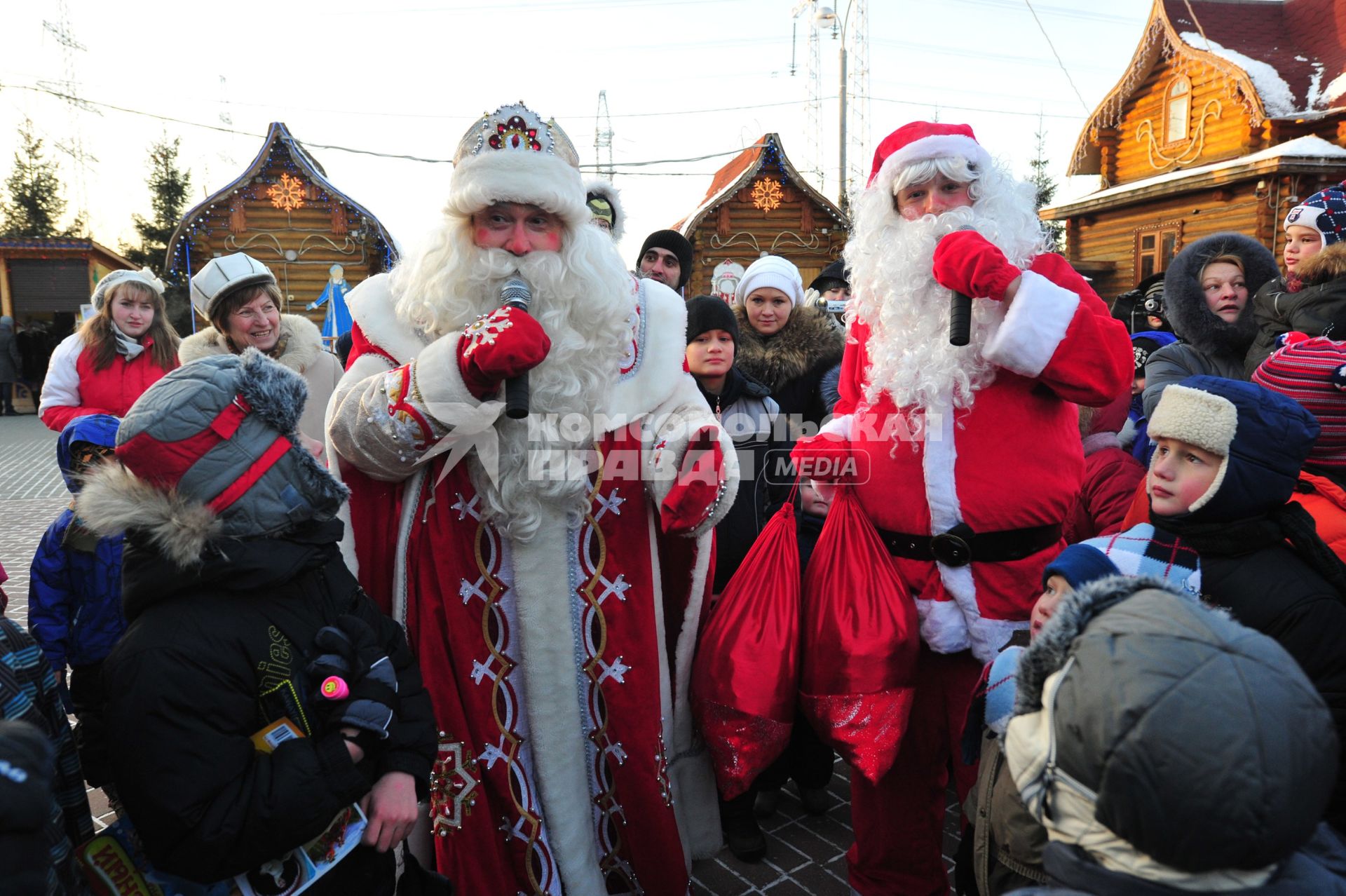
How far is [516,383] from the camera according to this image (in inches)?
80.2

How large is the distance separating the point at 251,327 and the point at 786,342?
8.54 ft

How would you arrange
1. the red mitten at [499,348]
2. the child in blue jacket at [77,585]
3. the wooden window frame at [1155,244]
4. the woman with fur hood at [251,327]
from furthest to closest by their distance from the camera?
the wooden window frame at [1155,244] → the woman with fur hood at [251,327] → the child in blue jacket at [77,585] → the red mitten at [499,348]

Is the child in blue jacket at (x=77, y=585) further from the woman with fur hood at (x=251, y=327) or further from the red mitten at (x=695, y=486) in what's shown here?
the red mitten at (x=695, y=486)

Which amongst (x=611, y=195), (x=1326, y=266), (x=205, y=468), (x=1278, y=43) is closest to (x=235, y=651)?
(x=205, y=468)

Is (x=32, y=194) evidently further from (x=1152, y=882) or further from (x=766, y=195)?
(x=1152, y=882)

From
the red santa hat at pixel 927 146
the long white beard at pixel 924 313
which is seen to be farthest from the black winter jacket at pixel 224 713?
the red santa hat at pixel 927 146

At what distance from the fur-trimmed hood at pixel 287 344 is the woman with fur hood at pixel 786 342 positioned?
7.17 feet

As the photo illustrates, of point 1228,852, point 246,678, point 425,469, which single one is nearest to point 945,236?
point 425,469

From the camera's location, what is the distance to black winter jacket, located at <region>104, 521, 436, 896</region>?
55.2 inches

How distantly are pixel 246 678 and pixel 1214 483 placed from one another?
2001 millimetres

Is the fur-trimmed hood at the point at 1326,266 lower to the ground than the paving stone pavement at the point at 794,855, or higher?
higher

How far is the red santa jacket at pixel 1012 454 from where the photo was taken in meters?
2.19

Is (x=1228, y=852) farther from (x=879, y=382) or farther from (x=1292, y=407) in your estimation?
(x=879, y=382)

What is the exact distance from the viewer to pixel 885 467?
246cm
